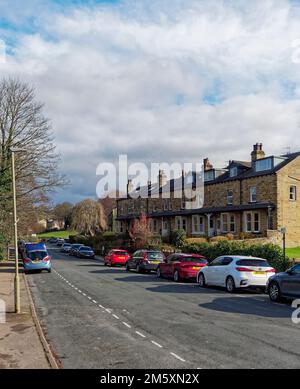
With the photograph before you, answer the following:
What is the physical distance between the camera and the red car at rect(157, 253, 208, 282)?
23656 mm

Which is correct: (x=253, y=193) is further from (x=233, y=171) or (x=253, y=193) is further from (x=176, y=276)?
(x=176, y=276)

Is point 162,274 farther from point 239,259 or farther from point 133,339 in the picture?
point 133,339

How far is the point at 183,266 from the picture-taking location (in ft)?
77.9

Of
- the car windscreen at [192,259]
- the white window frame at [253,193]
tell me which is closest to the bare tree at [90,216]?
the white window frame at [253,193]

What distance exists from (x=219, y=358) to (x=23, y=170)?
2711 cm

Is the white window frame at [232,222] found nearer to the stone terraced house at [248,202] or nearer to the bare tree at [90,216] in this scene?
the stone terraced house at [248,202]

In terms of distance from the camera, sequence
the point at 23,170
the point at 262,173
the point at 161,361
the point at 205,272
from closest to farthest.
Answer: the point at 161,361
the point at 205,272
the point at 23,170
the point at 262,173

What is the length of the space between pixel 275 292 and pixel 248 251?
10611 millimetres

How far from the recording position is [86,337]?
34.4ft

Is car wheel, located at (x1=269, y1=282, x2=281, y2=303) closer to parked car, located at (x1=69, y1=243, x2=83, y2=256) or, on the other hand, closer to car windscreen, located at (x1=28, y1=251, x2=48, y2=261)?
car windscreen, located at (x1=28, y1=251, x2=48, y2=261)

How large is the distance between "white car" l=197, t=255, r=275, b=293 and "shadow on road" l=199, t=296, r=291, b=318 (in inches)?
57.0

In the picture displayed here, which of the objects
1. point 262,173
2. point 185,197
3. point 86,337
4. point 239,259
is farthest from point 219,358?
point 185,197

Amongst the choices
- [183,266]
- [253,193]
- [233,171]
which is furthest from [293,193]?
[183,266]
